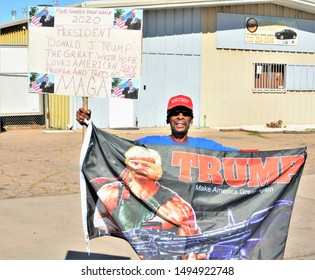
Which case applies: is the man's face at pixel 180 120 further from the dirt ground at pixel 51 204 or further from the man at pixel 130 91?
the dirt ground at pixel 51 204

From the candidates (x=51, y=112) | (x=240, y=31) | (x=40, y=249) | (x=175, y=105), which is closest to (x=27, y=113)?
(x=51, y=112)

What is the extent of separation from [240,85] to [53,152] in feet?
32.7

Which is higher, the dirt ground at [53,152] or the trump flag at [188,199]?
the trump flag at [188,199]

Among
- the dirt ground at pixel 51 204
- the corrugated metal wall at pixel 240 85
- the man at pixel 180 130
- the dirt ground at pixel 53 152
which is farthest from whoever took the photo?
the corrugated metal wall at pixel 240 85

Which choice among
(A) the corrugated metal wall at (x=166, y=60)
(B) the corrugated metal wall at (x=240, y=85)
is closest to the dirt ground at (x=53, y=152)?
(A) the corrugated metal wall at (x=166, y=60)

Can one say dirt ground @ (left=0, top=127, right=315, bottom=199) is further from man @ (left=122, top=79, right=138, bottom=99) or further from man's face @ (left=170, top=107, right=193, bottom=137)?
man's face @ (left=170, top=107, right=193, bottom=137)

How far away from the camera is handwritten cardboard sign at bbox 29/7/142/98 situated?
535 centimetres

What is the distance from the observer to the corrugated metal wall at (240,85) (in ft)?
68.5

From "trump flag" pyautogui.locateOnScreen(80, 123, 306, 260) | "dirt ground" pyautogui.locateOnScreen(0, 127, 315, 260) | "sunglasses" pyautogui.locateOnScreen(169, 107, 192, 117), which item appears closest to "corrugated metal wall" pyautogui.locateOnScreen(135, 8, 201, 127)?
"dirt ground" pyautogui.locateOnScreen(0, 127, 315, 260)

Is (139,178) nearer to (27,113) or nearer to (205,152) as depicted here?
(205,152)

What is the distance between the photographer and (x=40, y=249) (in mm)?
6242

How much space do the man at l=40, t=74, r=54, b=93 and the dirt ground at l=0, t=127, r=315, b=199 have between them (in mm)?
3774
